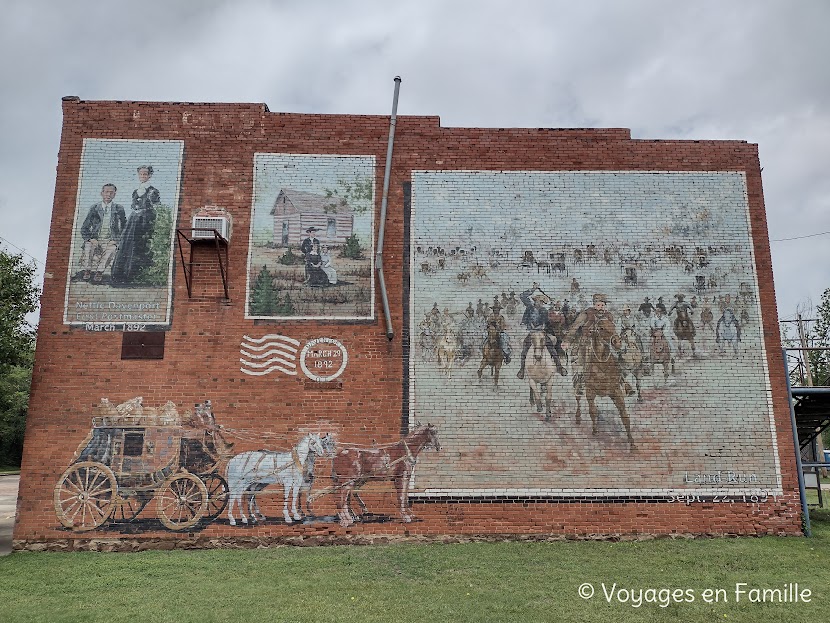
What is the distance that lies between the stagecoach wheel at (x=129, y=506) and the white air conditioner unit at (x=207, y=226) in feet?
13.8

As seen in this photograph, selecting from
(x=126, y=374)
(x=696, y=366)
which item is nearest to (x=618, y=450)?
(x=696, y=366)

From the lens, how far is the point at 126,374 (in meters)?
9.59

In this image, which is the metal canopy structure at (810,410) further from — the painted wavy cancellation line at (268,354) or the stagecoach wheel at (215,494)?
the stagecoach wheel at (215,494)

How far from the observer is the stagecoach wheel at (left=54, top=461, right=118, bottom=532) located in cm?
916

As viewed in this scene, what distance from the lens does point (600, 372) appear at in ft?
32.3

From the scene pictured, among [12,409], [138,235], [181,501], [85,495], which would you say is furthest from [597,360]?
[12,409]

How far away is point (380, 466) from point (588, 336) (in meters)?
4.03

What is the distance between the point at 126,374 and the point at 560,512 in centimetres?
724

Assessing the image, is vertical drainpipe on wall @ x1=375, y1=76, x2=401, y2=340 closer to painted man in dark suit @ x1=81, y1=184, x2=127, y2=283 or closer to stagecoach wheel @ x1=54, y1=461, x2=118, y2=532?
painted man in dark suit @ x1=81, y1=184, x2=127, y2=283

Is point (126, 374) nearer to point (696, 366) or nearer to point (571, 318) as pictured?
point (571, 318)

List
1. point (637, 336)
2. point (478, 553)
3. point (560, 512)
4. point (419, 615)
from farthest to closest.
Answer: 1. point (637, 336)
2. point (560, 512)
3. point (478, 553)
4. point (419, 615)

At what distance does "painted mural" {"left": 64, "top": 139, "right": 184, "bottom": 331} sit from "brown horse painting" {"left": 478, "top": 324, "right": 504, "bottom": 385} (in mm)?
5207

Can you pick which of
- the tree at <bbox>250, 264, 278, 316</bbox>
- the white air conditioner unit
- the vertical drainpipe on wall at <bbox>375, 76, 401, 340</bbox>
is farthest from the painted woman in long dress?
the vertical drainpipe on wall at <bbox>375, 76, 401, 340</bbox>

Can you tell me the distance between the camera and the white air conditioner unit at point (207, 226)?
9.83 m
